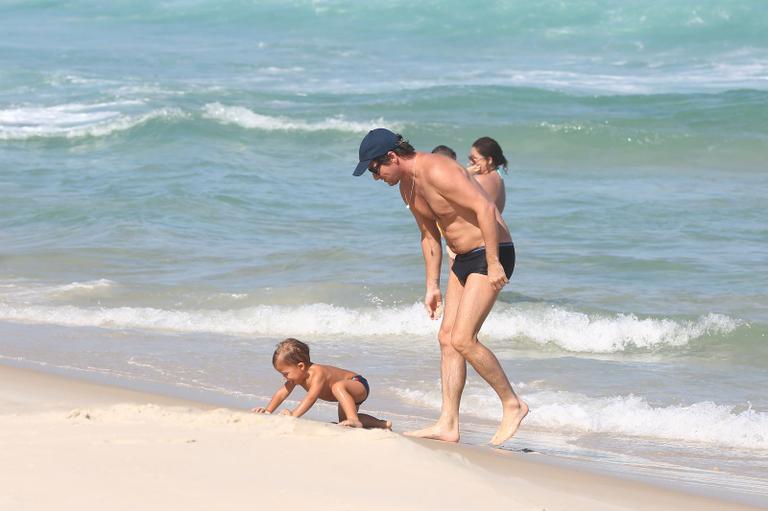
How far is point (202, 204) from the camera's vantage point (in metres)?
14.1

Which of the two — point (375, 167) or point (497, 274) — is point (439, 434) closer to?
point (497, 274)

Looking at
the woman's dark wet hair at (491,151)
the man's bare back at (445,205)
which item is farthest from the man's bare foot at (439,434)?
the woman's dark wet hair at (491,151)

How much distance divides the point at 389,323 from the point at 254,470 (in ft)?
15.9

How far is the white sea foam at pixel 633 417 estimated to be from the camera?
6527mm

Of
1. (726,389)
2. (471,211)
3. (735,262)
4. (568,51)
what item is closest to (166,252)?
(735,262)

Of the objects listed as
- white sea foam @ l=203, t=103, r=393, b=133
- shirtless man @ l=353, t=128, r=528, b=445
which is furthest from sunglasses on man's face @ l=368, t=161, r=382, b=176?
white sea foam @ l=203, t=103, r=393, b=133

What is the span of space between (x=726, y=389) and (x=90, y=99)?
19.1 meters

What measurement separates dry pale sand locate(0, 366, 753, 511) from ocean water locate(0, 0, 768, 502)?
79cm

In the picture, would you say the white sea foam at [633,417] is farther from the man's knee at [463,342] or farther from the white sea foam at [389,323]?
the white sea foam at [389,323]

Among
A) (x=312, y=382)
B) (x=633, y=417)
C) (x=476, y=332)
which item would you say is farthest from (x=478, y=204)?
(x=633, y=417)

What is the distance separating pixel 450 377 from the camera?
19.0ft

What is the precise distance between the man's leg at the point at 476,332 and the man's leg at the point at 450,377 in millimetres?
101

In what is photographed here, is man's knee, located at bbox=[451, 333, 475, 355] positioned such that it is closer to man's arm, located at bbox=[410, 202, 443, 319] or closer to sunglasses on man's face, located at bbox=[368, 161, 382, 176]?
man's arm, located at bbox=[410, 202, 443, 319]

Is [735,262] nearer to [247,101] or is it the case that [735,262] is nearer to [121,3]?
[247,101]
